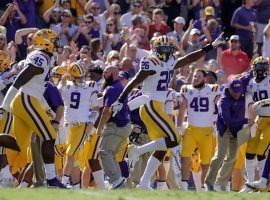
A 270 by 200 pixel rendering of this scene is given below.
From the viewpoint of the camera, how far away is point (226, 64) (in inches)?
765

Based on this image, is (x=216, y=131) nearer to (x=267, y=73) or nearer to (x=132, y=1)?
(x=267, y=73)

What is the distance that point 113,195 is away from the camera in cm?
1143

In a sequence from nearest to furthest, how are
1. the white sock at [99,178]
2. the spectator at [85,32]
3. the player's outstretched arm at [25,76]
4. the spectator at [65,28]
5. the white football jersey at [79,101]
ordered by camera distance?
the player's outstretched arm at [25,76] < the white sock at [99,178] < the white football jersey at [79,101] < the spectator at [65,28] < the spectator at [85,32]

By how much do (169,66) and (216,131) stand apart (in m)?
2.26

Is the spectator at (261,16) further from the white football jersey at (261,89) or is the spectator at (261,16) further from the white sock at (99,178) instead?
the white sock at (99,178)

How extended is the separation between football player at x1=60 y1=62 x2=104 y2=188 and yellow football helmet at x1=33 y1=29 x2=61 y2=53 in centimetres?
237

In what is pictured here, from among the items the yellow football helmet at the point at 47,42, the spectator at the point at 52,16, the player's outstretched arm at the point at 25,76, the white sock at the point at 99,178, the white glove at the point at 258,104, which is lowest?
the white sock at the point at 99,178

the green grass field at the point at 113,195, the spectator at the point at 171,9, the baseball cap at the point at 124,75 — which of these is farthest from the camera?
the spectator at the point at 171,9

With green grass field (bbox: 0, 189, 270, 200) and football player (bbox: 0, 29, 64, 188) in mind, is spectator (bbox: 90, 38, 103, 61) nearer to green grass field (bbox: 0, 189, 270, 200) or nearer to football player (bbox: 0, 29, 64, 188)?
football player (bbox: 0, 29, 64, 188)

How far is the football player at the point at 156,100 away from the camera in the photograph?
44.7ft

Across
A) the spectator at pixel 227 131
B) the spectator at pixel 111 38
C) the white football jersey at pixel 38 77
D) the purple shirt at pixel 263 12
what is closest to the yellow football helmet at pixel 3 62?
the white football jersey at pixel 38 77

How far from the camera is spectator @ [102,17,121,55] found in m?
19.8

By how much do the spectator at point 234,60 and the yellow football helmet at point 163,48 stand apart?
17.8 feet

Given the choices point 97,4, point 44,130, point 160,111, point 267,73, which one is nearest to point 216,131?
point 267,73
